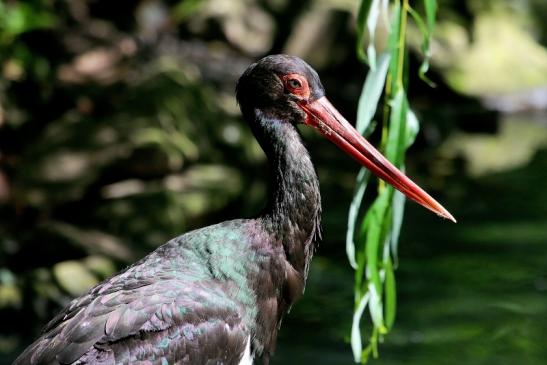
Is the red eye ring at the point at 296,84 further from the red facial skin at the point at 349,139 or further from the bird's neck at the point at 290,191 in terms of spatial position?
the bird's neck at the point at 290,191

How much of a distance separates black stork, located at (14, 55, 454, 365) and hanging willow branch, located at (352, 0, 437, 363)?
0.13 meters

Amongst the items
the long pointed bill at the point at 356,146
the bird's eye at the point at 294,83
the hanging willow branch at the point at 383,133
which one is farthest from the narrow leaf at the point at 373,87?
the bird's eye at the point at 294,83

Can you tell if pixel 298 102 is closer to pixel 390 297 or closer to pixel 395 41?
pixel 395 41

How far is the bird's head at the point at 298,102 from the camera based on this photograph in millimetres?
4703

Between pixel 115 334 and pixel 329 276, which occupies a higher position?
pixel 115 334

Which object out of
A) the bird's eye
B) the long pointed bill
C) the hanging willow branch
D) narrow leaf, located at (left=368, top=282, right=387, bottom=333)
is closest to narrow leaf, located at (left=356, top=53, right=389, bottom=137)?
the hanging willow branch

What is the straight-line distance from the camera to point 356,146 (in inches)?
187

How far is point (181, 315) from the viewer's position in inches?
171

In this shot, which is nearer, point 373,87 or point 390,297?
point 373,87

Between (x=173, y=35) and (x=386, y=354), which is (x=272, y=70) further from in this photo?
(x=173, y=35)

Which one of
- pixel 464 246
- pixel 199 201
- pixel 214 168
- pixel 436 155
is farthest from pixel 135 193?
pixel 436 155

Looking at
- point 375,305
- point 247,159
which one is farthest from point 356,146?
point 247,159

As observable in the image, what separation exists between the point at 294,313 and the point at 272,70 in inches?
158

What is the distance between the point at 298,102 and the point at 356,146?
34 cm
